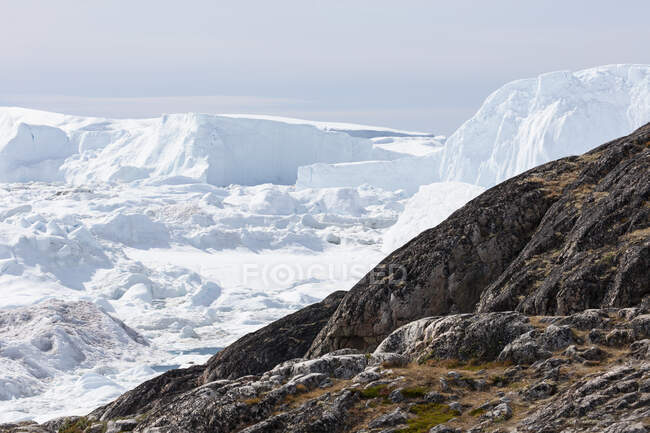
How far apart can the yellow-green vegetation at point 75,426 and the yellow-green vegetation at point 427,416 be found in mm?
6563

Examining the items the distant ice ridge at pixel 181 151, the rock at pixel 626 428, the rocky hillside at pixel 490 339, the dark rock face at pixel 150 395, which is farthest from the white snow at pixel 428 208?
the rock at pixel 626 428

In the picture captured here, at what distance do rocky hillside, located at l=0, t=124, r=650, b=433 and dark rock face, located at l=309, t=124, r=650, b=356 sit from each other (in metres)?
0.03

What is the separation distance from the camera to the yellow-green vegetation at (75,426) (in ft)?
43.2

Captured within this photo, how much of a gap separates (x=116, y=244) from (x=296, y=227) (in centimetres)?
2671

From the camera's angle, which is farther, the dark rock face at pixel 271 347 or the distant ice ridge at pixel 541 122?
the distant ice ridge at pixel 541 122

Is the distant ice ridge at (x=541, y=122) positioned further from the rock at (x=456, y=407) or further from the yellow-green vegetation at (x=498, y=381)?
the rock at (x=456, y=407)

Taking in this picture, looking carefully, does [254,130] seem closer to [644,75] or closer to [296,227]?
[296,227]

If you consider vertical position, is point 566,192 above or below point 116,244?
above

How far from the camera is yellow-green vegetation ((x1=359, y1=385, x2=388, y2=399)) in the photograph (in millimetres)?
10078

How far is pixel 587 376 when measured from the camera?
898 centimetres

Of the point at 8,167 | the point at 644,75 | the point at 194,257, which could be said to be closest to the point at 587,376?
the point at 194,257

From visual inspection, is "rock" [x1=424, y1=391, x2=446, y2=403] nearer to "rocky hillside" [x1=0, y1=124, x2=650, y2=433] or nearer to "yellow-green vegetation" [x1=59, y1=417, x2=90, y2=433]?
"rocky hillside" [x1=0, y1=124, x2=650, y2=433]

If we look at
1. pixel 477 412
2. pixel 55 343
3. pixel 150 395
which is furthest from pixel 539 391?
pixel 55 343

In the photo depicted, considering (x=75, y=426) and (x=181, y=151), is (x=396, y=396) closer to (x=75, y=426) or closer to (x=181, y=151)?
(x=75, y=426)
